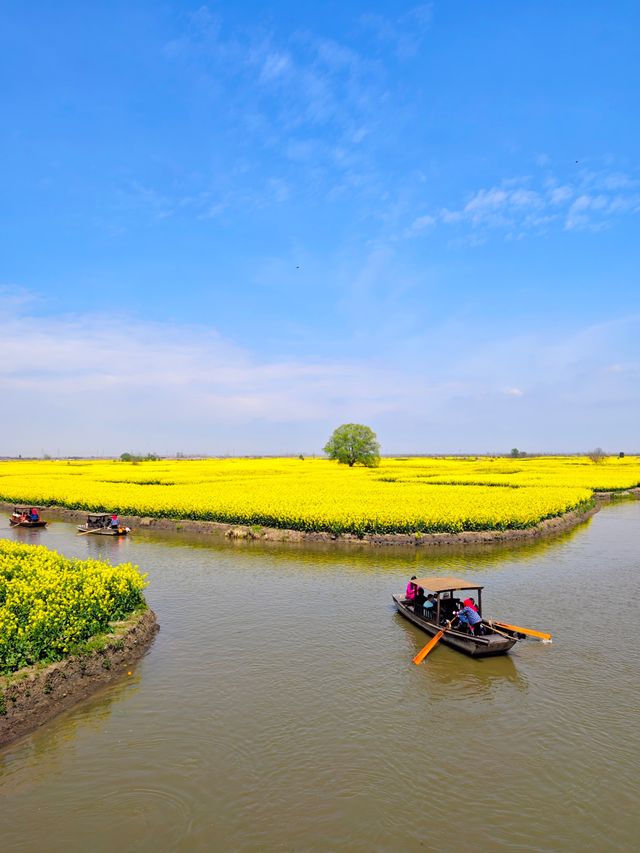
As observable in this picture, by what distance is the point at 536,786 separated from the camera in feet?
34.1

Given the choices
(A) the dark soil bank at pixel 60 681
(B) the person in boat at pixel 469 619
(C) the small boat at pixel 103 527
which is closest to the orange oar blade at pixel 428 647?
(B) the person in boat at pixel 469 619

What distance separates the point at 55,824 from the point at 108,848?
4.19 feet

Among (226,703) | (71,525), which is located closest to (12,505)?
(71,525)

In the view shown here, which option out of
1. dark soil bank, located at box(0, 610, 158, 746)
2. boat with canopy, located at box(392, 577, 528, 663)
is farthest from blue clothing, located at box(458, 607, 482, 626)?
dark soil bank, located at box(0, 610, 158, 746)

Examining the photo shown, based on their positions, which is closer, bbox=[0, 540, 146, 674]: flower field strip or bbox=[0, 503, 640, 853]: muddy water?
bbox=[0, 503, 640, 853]: muddy water

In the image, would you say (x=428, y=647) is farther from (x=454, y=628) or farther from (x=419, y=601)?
(x=419, y=601)

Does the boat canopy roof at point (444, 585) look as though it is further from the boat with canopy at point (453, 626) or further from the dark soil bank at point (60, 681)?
the dark soil bank at point (60, 681)

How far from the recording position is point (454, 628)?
1747cm

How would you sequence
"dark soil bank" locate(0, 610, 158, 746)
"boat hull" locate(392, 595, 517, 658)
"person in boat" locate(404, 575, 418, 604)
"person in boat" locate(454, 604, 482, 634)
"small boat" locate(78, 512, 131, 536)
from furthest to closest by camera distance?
"small boat" locate(78, 512, 131, 536)
"person in boat" locate(404, 575, 418, 604)
"person in boat" locate(454, 604, 482, 634)
"boat hull" locate(392, 595, 517, 658)
"dark soil bank" locate(0, 610, 158, 746)

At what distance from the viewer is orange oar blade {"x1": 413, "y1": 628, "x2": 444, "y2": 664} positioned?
52.9ft

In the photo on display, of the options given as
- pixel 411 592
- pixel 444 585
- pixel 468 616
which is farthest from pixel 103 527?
pixel 468 616

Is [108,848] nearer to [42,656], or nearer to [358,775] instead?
[358,775]

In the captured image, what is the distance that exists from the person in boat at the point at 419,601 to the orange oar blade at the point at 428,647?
5.10ft

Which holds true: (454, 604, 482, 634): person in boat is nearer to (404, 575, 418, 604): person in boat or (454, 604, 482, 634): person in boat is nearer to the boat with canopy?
the boat with canopy
